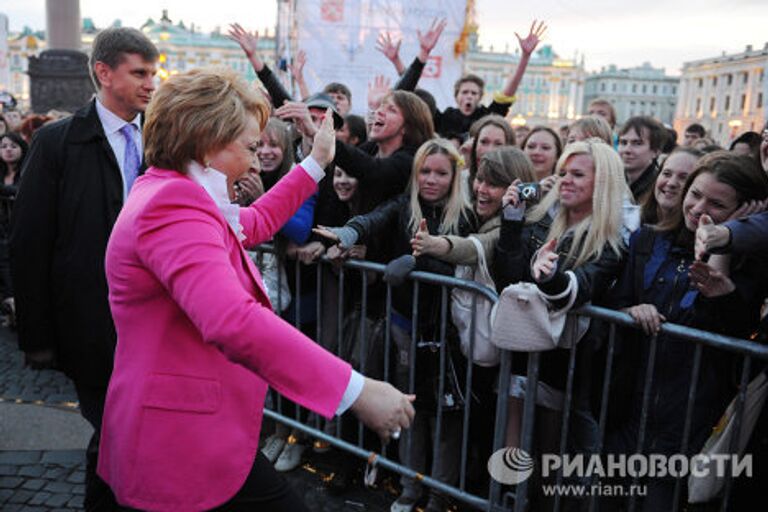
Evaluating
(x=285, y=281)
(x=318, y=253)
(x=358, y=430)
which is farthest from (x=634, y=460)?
(x=285, y=281)

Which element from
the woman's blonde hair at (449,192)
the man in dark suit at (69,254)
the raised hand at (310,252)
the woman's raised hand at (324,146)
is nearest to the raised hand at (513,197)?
the woman's blonde hair at (449,192)

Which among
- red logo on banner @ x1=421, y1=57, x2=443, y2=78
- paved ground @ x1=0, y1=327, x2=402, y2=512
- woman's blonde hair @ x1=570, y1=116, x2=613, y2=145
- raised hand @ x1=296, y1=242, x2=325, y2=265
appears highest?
red logo on banner @ x1=421, y1=57, x2=443, y2=78

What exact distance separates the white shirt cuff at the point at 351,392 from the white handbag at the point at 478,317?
1514 mm

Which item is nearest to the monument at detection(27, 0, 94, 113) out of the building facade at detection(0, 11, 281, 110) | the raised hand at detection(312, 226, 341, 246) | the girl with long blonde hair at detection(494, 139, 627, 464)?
the raised hand at detection(312, 226, 341, 246)

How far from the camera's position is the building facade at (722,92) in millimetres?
82375

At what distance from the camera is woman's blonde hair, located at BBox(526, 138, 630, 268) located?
116 inches

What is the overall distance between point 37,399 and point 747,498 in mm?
4457

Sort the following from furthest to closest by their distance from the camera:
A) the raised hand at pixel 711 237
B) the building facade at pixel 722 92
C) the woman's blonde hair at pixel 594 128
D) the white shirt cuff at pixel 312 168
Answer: the building facade at pixel 722 92 < the woman's blonde hair at pixel 594 128 < the white shirt cuff at pixel 312 168 < the raised hand at pixel 711 237

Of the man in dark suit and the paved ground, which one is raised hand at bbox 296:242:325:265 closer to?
the man in dark suit

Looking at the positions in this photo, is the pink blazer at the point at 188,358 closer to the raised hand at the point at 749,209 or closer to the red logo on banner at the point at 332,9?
the raised hand at the point at 749,209

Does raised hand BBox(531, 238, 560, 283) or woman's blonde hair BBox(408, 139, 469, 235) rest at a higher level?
woman's blonde hair BBox(408, 139, 469, 235)

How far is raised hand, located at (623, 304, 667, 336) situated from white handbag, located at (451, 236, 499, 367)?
→ 653 millimetres

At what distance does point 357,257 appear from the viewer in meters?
3.54

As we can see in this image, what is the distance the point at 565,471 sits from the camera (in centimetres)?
288
